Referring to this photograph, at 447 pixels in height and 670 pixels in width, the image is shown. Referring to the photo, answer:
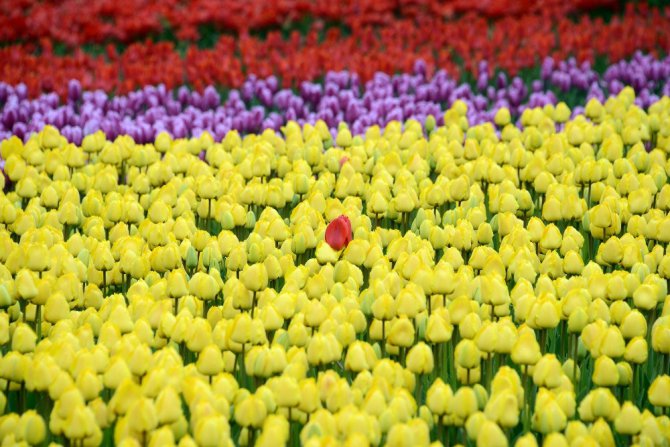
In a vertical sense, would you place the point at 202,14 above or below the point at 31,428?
below

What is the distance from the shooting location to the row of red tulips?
965 centimetres

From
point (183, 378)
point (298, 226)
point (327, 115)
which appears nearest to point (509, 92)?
point (327, 115)

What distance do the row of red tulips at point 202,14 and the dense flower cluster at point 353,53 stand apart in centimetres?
15

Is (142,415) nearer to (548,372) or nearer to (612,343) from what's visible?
(548,372)

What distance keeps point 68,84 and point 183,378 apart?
4809 mm

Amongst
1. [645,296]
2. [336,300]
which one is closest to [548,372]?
[645,296]

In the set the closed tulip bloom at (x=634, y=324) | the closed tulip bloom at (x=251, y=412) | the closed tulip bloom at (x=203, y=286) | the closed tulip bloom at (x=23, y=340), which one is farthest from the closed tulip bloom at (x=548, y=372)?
the closed tulip bloom at (x=23, y=340)

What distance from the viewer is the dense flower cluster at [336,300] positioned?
2.75 meters

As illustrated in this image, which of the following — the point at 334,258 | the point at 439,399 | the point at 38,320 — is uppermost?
the point at 439,399

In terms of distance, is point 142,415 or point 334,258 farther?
point 334,258

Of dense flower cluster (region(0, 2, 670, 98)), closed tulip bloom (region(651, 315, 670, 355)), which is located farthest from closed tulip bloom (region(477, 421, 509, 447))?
dense flower cluster (region(0, 2, 670, 98))

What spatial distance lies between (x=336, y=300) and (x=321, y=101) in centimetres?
387

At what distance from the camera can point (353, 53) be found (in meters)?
8.74

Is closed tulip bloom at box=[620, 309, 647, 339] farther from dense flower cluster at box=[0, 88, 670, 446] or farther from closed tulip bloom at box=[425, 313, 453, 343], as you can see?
closed tulip bloom at box=[425, 313, 453, 343]
